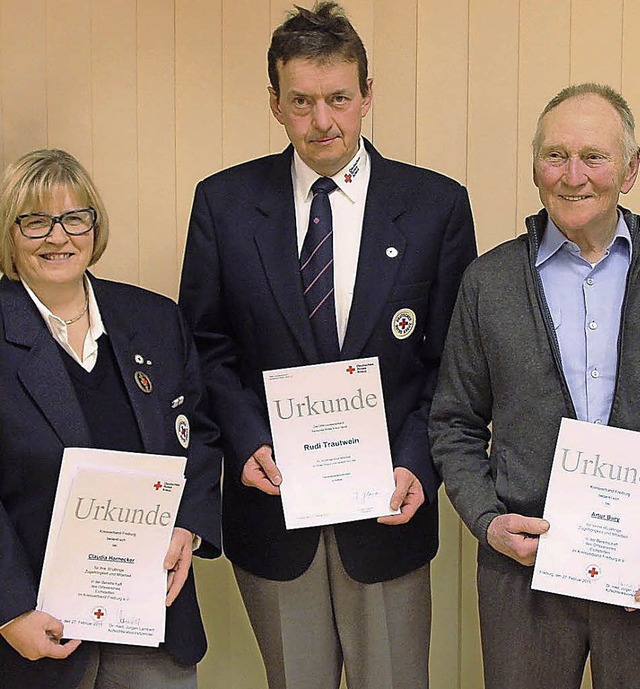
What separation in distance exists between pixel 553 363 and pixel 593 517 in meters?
0.31

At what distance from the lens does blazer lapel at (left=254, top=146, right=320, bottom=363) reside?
8.04 feet

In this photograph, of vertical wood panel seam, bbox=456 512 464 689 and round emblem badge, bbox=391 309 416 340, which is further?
vertical wood panel seam, bbox=456 512 464 689

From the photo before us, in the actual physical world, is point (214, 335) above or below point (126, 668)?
above

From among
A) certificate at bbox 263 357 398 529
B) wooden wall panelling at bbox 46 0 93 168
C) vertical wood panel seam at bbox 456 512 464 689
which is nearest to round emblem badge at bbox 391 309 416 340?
certificate at bbox 263 357 398 529

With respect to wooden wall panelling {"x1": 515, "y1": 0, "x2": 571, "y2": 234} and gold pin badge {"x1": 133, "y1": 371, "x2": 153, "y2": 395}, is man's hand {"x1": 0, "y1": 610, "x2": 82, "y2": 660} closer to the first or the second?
gold pin badge {"x1": 133, "y1": 371, "x2": 153, "y2": 395}

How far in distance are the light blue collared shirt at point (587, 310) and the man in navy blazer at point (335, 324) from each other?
324 mm

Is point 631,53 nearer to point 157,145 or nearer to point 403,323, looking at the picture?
point 403,323

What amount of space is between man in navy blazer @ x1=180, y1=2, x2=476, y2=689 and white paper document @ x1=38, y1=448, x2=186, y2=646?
29 centimetres

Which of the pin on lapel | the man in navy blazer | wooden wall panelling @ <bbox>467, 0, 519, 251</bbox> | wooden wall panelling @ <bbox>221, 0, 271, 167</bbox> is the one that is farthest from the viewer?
wooden wall panelling @ <bbox>221, 0, 271, 167</bbox>

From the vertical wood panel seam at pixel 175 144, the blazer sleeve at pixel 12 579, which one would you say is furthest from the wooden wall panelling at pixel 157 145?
the blazer sleeve at pixel 12 579

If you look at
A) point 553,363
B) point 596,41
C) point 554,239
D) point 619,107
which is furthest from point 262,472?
point 596,41

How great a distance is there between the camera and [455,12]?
3.24m

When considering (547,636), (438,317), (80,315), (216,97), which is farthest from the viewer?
(216,97)

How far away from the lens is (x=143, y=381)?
2.31 m
